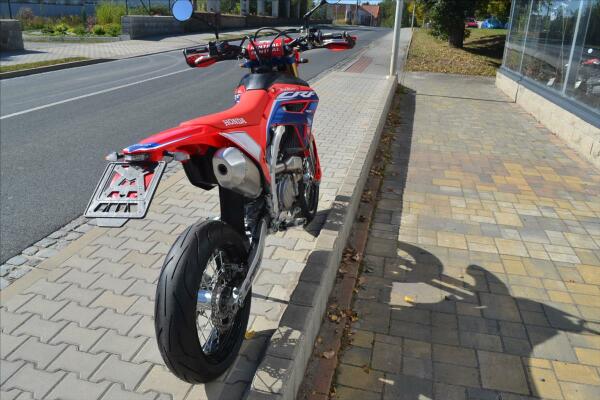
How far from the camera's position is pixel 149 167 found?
7.11 ft

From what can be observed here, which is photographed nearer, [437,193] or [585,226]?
[585,226]

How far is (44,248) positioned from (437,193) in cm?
411

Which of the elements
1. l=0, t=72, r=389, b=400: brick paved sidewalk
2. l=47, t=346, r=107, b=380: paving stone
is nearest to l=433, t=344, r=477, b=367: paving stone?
l=0, t=72, r=389, b=400: brick paved sidewalk

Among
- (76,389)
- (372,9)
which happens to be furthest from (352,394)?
(372,9)

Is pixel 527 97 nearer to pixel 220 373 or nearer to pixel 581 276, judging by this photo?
pixel 581 276

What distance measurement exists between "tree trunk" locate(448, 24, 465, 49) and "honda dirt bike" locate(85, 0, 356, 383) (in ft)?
67.6

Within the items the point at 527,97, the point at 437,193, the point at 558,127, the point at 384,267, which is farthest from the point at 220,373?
the point at 527,97

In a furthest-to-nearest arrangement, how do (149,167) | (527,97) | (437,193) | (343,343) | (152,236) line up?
(527,97)
(437,193)
(152,236)
(343,343)
(149,167)

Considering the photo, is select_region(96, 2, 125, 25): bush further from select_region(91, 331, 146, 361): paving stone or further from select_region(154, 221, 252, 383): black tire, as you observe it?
select_region(154, 221, 252, 383): black tire

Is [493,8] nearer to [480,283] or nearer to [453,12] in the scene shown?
[453,12]

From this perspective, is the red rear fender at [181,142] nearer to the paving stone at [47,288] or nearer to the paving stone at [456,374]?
the paving stone at [456,374]

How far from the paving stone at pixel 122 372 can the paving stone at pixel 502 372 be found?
1917 mm

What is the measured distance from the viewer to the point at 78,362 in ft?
9.72

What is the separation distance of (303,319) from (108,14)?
3234cm
